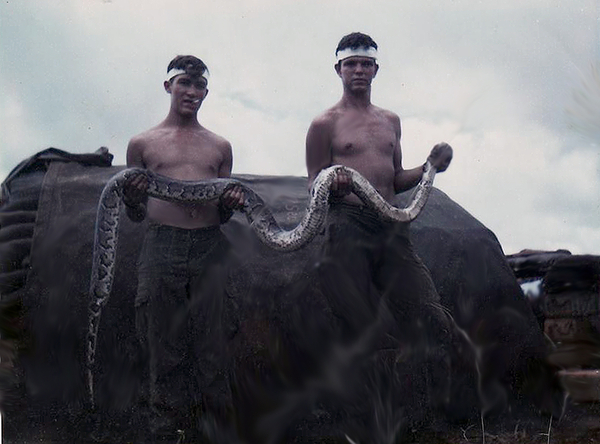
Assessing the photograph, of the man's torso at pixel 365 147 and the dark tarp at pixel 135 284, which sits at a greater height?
the man's torso at pixel 365 147

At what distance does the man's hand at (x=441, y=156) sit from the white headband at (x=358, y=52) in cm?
83

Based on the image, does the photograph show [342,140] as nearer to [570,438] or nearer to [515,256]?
[570,438]

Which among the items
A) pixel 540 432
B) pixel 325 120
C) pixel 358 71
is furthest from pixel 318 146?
pixel 540 432

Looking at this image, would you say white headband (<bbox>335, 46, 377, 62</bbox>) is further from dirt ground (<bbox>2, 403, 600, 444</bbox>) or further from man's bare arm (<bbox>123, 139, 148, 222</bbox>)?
dirt ground (<bbox>2, 403, 600, 444</bbox>)

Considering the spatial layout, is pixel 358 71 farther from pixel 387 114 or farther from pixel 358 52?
pixel 387 114

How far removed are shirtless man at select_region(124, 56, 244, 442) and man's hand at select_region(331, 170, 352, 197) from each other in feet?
2.21

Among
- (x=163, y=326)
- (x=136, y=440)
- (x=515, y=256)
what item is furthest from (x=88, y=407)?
(x=515, y=256)

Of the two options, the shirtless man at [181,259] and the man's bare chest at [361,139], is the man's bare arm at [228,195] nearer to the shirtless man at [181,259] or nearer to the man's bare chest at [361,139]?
the shirtless man at [181,259]

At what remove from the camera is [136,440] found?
5.34 m

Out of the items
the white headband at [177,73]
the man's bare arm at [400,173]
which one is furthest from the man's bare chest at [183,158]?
the man's bare arm at [400,173]

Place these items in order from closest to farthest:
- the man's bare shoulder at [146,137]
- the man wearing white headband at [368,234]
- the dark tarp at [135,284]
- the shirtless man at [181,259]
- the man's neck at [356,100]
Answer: the shirtless man at [181,259] → the man wearing white headband at [368,234] → the man's bare shoulder at [146,137] → the man's neck at [356,100] → the dark tarp at [135,284]

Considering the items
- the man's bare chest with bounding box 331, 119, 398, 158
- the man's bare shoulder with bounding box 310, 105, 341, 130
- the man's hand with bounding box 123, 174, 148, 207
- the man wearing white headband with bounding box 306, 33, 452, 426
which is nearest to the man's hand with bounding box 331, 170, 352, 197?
the man wearing white headband with bounding box 306, 33, 452, 426

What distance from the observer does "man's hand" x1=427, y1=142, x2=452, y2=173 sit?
17.2ft

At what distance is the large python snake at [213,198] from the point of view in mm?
4906
